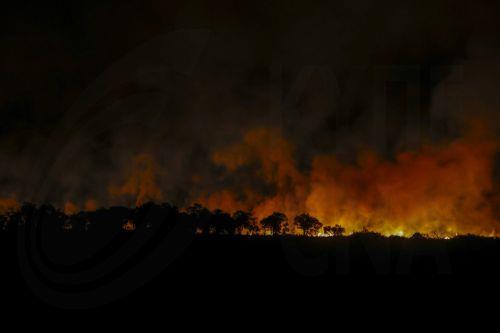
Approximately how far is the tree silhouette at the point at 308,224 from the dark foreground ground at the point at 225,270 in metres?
14.2

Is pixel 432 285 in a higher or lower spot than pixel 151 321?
higher

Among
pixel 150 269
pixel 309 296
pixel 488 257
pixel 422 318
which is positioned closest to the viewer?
pixel 422 318

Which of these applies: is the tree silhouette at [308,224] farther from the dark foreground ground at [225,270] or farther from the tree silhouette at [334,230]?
the dark foreground ground at [225,270]

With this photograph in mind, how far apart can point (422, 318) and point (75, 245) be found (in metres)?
33.1

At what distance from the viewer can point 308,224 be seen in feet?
208

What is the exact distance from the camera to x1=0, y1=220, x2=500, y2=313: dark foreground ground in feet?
83.9

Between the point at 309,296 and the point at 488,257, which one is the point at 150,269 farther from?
the point at 488,257

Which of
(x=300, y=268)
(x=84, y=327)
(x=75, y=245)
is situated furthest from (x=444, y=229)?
(x=84, y=327)

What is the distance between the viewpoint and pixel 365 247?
4250 centimetres

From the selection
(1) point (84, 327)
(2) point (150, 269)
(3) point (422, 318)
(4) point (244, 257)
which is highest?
(4) point (244, 257)

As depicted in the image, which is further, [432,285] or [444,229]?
[444,229]

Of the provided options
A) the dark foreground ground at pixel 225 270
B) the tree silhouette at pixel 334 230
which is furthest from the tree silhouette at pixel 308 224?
the dark foreground ground at pixel 225 270

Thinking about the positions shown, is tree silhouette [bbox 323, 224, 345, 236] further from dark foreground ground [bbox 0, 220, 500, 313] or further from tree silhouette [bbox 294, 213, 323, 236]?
dark foreground ground [bbox 0, 220, 500, 313]

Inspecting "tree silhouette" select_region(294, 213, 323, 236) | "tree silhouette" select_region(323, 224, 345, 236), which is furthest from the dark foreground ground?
"tree silhouette" select_region(294, 213, 323, 236)
